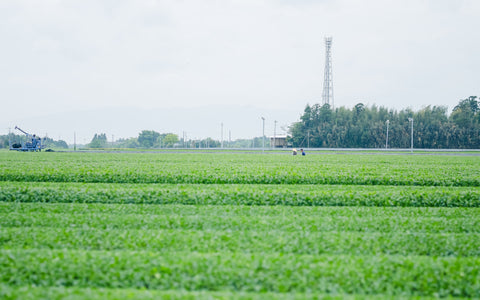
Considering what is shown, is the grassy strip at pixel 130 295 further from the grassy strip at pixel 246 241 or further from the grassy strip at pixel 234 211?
the grassy strip at pixel 234 211

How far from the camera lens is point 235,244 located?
7.04 metres

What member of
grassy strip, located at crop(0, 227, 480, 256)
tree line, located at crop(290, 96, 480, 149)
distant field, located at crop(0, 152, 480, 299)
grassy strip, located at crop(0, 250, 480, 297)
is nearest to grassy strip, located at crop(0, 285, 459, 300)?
distant field, located at crop(0, 152, 480, 299)

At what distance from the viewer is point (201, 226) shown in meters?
8.44

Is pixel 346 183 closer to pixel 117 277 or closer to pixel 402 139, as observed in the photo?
pixel 117 277

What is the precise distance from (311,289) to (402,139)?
76600 millimetres

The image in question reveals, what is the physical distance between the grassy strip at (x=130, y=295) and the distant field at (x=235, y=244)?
1.0 inches

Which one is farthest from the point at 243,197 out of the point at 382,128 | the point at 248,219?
the point at 382,128

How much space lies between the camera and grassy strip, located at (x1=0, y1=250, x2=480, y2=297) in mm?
5434

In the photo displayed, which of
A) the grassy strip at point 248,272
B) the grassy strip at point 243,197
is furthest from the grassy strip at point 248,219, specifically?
the grassy strip at point 248,272

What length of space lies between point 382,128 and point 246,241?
74.1m

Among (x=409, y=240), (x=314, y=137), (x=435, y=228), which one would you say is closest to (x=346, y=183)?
(x=435, y=228)

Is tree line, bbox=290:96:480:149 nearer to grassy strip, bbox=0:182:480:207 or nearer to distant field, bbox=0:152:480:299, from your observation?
grassy strip, bbox=0:182:480:207

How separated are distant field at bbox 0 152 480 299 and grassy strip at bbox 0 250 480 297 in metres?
0.02

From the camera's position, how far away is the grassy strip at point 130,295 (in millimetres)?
4922
